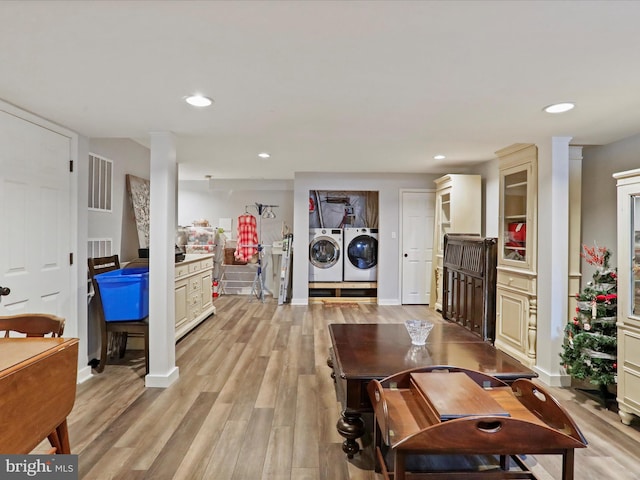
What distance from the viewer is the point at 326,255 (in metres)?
6.48

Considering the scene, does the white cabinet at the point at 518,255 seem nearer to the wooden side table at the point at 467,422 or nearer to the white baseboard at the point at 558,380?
the white baseboard at the point at 558,380

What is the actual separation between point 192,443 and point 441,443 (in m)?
1.50

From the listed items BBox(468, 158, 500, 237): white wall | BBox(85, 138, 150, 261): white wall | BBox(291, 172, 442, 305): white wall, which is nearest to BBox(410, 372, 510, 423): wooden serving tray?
BBox(85, 138, 150, 261): white wall

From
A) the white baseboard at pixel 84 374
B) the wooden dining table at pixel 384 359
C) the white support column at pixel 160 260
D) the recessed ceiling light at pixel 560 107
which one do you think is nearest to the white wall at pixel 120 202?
the white support column at pixel 160 260

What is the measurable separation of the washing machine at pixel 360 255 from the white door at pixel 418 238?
0.55 m

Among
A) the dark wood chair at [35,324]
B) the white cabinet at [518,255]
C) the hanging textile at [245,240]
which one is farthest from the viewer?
the hanging textile at [245,240]

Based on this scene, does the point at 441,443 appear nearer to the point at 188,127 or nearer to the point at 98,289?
the point at 188,127

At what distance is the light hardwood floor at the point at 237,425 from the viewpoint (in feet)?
6.43

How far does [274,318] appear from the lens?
531cm

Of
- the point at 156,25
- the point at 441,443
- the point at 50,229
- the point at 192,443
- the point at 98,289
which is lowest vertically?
the point at 192,443

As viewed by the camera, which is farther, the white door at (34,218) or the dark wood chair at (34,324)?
the white door at (34,218)

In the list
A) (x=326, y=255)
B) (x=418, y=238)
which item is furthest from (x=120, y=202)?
(x=418, y=238)

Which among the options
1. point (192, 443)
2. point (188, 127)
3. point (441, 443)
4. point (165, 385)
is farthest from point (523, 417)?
point (188, 127)

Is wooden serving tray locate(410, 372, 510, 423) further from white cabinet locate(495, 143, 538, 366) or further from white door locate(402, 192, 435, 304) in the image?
white door locate(402, 192, 435, 304)
